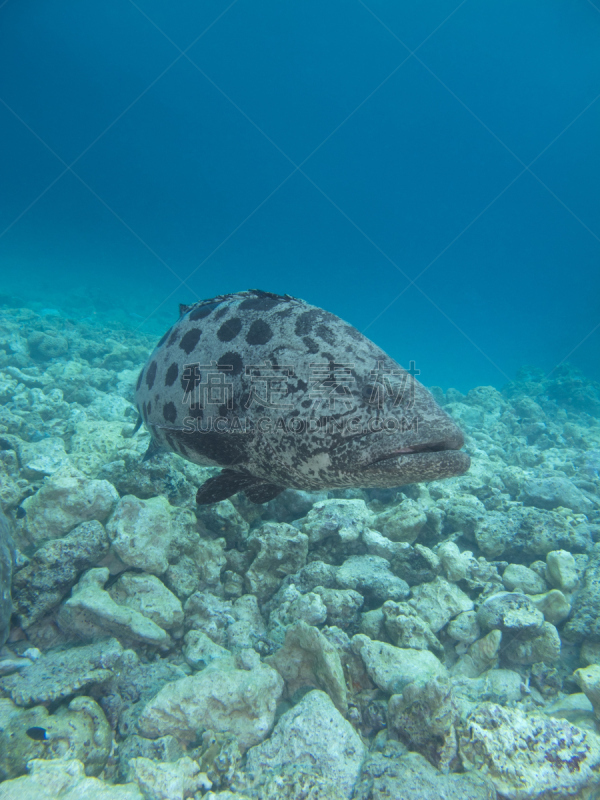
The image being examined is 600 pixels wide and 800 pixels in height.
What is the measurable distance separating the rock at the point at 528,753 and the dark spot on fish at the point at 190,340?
3496 millimetres

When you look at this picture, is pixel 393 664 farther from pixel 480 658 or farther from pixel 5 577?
pixel 5 577

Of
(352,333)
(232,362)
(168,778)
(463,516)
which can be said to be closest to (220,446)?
(232,362)

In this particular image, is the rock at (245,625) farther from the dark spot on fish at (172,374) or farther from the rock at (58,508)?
the dark spot on fish at (172,374)

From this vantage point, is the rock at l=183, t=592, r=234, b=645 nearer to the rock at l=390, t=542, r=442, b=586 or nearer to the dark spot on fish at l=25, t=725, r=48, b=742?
the dark spot on fish at l=25, t=725, r=48, b=742

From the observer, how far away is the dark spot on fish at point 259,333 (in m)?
2.84

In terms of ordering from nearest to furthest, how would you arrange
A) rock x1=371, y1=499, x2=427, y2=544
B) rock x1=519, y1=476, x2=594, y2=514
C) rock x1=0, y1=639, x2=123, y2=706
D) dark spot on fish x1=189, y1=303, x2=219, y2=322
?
rock x1=0, y1=639, x2=123, y2=706, dark spot on fish x1=189, y1=303, x2=219, y2=322, rock x1=371, y1=499, x2=427, y2=544, rock x1=519, y1=476, x2=594, y2=514

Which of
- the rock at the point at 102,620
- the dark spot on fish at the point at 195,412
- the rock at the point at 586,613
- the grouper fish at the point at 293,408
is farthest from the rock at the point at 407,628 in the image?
the dark spot on fish at the point at 195,412

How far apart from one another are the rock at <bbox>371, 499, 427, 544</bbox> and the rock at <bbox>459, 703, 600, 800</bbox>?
203cm

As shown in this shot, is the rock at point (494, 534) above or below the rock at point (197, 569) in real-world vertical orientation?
above

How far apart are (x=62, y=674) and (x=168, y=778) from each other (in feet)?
3.36

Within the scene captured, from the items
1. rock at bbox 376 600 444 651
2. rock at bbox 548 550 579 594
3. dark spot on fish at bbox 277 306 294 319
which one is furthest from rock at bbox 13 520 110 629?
rock at bbox 548 550 579 594

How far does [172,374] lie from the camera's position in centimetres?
334

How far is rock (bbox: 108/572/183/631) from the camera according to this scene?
127 inches

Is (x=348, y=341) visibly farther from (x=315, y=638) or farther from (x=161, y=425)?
(x=315, y=638)
